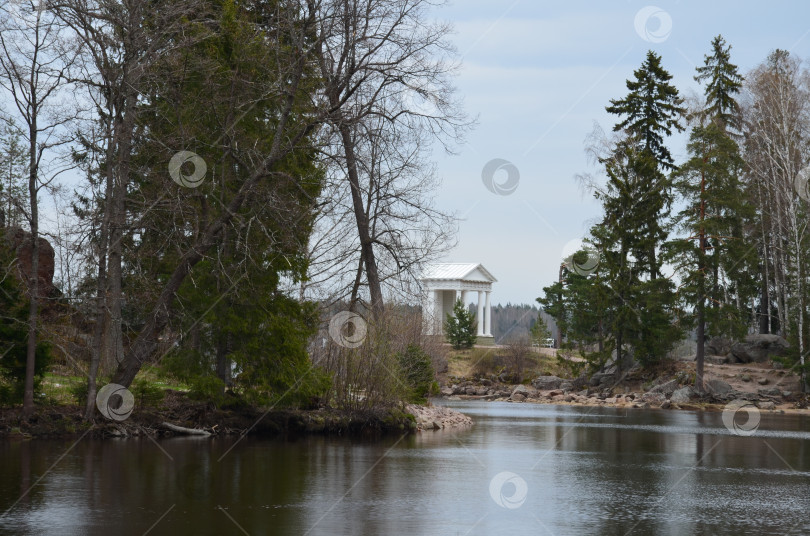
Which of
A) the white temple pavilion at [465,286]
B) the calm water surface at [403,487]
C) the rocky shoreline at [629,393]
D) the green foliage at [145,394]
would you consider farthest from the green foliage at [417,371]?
the white temple pavilion at [465,286]

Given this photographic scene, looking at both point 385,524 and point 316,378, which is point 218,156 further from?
point 385,524

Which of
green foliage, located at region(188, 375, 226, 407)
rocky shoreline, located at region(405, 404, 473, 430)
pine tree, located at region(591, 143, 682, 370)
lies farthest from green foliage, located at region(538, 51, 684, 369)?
green foliage, located at region(188, 375, 226, 407)

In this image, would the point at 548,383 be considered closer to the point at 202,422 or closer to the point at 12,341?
the point at 202,422

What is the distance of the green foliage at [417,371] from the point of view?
971 inches

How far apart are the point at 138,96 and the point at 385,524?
13.5 meters

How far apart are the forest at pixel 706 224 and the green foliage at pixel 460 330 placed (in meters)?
9.88

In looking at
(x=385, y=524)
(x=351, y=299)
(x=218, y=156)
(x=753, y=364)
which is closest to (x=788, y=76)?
(x=753, y=364)

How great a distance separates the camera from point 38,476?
1277 centimetres

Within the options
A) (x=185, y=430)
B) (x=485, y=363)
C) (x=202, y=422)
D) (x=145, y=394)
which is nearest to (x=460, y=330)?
(x=485, y=363)

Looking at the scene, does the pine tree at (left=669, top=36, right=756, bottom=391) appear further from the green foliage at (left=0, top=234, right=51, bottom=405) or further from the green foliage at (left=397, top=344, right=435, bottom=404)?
the green foliage at (left=0, top=234, right=51, bottom=405)

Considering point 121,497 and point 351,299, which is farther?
point 351,299

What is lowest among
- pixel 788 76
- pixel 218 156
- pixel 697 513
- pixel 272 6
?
pixel 697 513

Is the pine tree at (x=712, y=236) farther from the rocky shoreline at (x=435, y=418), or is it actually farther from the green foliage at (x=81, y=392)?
the green foliage at (x=81, y=392)

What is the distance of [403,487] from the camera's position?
41.8ft
